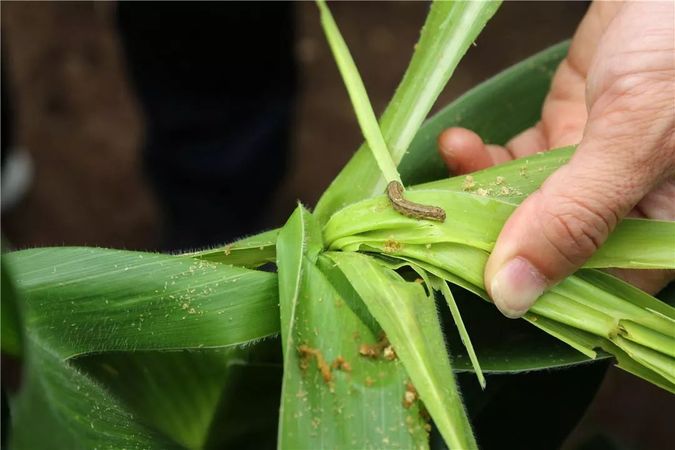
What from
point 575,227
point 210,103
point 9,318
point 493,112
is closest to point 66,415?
point 9,318

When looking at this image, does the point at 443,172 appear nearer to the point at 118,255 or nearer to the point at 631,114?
the point at 631,114

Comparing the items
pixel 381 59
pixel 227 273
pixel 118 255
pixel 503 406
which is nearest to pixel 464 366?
pixel 503 406

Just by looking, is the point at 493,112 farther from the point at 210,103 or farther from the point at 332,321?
the point at 210,103

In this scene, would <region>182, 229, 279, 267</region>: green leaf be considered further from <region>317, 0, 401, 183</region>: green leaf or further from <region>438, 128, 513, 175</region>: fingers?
<region>438, 128, 513, 175</region>: fingers

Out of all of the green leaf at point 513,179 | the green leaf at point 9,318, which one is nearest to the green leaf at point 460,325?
the green leaf at point 513,179

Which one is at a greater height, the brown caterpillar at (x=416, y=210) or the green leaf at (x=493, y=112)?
the green leaf at (x=493, y=112)

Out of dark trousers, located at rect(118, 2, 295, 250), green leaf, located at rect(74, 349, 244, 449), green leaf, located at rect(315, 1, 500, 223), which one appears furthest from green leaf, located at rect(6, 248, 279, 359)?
dark trousers, located at rect(118, 2, 295, 250)

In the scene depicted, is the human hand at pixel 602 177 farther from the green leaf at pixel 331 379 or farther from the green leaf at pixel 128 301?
the green leaf at pixel 128 301
